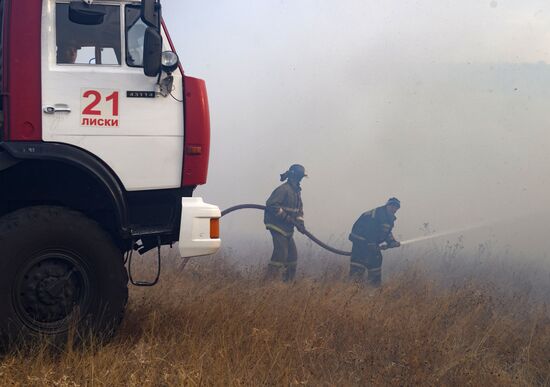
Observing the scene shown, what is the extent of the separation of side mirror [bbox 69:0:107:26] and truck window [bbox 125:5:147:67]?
18cm

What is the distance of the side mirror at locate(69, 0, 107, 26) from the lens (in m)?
3.93

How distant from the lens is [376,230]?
31.6ft

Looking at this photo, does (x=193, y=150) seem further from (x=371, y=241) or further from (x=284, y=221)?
(x=371, y=241)

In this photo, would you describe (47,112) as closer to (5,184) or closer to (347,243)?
(5,184)

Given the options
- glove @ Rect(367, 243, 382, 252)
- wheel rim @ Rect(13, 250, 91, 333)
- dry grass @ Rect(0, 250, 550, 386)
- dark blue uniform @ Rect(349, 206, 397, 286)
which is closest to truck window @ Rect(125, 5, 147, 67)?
wheel rim @ Rect(13, 250, 91, 333)

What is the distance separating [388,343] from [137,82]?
280 cm

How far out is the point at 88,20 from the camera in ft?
13.2

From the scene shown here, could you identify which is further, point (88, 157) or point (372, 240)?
point (372, 240)

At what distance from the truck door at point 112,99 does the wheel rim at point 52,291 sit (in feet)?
2.20

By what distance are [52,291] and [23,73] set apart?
4.70 ft

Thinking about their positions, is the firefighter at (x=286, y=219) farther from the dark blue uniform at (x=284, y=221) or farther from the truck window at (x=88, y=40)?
the truck window at (x=88, y=40)

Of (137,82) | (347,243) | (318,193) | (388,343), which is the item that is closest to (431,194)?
(318,193)

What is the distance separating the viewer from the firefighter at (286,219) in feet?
29.4

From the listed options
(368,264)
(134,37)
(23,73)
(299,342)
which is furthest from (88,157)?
(368,264)
